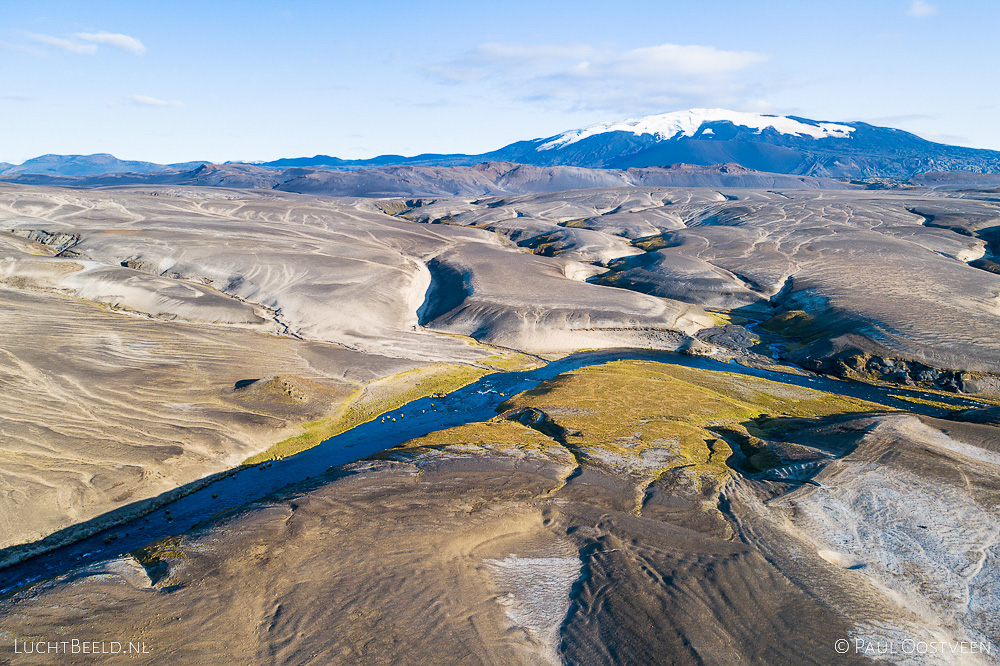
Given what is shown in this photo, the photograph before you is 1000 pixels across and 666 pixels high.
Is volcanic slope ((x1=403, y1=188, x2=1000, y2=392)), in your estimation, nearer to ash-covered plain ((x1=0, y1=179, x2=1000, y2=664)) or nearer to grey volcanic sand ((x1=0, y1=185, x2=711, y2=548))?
ash-covered plain ((x1=0, y1=179, x2=1000, y2=664))

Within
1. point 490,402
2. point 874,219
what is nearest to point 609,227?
point 874,219

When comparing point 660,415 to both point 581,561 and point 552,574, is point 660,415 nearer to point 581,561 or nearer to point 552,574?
point 581,561

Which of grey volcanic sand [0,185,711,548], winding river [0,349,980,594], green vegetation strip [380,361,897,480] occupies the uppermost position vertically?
grey volcanic sand [0,185,711,548]

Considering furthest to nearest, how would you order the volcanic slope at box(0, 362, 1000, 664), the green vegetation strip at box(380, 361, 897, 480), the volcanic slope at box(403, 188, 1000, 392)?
the volcanic slope at box(403, 188, 1000, 392)
the green vegetation strip at box(380, 361, 897, 480)
the volcanic slope at box(0, 362, 1000, 664)

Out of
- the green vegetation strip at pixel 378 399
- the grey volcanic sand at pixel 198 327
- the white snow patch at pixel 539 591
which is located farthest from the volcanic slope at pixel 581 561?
the grey volcanic sand at pixel 198 327

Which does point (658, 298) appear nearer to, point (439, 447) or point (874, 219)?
point (439, 447)

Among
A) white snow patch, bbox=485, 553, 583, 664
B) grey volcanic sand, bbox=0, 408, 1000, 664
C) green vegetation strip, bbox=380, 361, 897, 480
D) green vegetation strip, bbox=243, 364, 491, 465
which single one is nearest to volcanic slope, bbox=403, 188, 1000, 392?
green vegetation strip, bbox=380, 361, 897, 480

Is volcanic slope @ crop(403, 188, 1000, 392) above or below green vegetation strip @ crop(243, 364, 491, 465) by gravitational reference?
above
